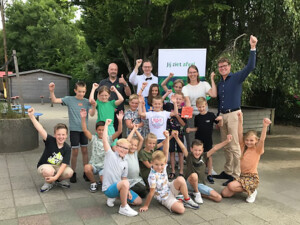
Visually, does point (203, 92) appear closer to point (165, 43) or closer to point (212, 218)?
point (212, 218)

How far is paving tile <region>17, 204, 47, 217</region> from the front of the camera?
11.4 feet

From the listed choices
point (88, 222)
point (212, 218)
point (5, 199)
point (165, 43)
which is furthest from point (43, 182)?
point (165, 43)

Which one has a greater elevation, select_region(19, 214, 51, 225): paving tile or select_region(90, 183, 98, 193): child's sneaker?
select_region(90, 183, 98, 193): child's sneaker

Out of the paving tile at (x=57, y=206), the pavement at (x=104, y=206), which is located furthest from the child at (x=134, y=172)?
the paving tile at (x=57, y=206)

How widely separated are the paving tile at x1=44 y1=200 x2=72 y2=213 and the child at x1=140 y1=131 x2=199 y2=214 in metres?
1.01

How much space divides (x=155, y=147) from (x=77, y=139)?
138 cm

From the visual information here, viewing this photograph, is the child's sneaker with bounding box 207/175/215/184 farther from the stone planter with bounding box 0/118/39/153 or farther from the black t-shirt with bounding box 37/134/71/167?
the stone planter with bounding box 0/118/39/153

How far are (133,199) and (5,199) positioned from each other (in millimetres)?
1815

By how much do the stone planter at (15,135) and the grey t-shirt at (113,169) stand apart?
3.51 metres

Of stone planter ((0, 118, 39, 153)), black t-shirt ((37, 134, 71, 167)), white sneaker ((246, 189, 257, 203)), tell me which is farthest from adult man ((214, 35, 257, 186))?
stone planter ((0, 118, 39, 153))

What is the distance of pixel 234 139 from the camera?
4.70m

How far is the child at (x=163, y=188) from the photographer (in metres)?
3.56

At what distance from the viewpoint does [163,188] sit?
3.68 m

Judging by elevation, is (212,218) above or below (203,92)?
below
